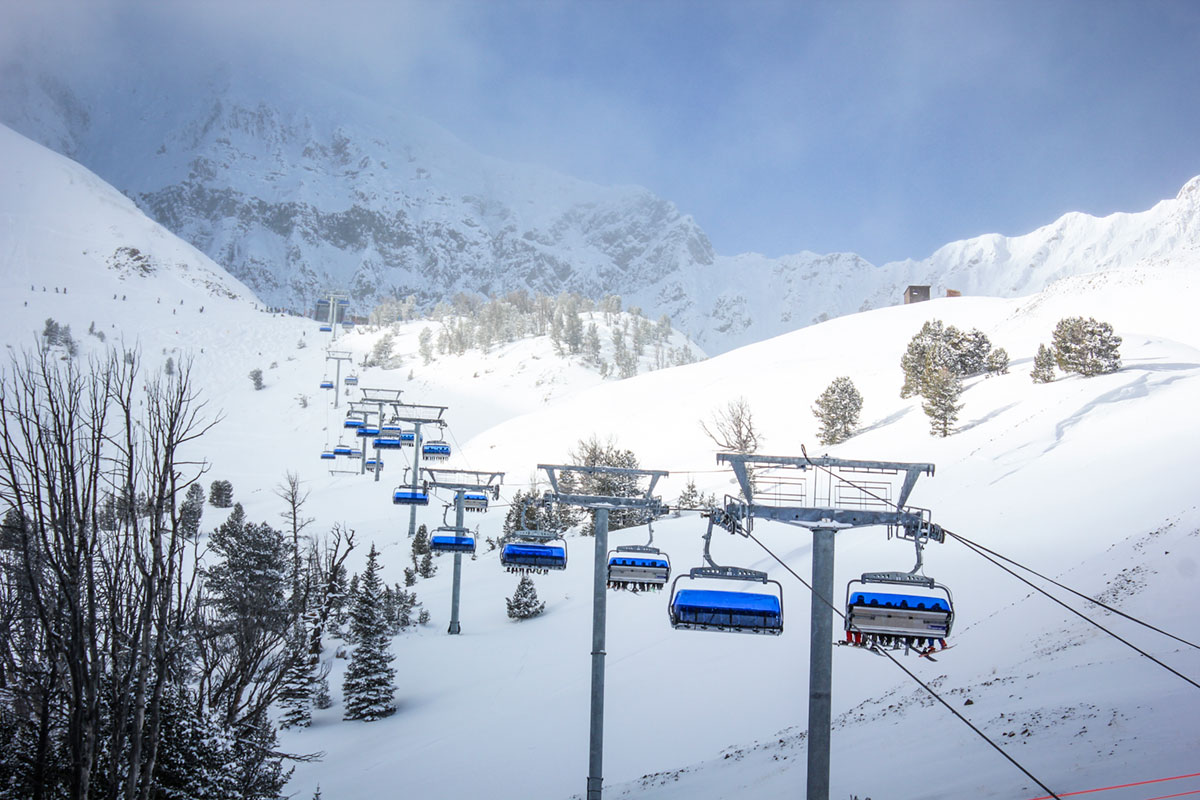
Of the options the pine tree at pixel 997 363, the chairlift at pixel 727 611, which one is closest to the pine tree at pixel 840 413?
the pine tree at pixel 997 363

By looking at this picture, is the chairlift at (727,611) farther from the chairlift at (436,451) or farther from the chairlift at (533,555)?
the chairlift at (436,451)

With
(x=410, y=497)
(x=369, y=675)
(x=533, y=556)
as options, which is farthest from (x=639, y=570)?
(x=410, y=497)

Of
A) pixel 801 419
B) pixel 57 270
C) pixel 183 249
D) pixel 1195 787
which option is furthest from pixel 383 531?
pixel 183 249

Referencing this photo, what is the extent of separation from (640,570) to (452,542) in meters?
10.7

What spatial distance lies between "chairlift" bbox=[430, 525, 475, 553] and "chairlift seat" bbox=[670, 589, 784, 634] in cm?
1209

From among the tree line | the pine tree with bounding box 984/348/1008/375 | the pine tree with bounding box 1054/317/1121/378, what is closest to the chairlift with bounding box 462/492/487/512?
the tree line

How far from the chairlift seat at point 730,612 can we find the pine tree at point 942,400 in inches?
1251

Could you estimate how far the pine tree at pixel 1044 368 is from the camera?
38.4 metres

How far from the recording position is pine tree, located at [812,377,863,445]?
44.8m

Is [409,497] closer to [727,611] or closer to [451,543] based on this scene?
[451,543]

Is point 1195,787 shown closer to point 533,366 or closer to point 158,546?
point 158,546

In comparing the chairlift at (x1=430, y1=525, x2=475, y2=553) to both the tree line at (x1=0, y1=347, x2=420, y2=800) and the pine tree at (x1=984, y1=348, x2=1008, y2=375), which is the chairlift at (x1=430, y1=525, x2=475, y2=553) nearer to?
the tree line at (x1=0, y1=347, x2=420, y2=800)

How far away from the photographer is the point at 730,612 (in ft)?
26.4

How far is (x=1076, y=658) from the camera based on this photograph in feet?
40.4
